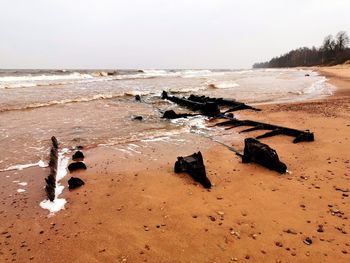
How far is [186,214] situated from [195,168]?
1.48m

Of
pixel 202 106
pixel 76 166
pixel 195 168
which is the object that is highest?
pixel 195 168

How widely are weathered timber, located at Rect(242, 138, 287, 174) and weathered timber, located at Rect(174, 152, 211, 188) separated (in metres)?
1.43

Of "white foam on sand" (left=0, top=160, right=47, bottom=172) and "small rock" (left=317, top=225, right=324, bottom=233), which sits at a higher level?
"small rock" (left=317, top=225, right=324, bottom=233)

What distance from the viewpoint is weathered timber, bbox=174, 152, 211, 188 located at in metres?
6.32

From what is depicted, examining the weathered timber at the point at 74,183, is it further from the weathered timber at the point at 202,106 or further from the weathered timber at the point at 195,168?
the weathered timber at the point at 202,106

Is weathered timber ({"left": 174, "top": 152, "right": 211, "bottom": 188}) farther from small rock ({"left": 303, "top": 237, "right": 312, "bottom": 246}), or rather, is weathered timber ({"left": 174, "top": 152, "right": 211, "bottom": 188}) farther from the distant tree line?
the distant tree line

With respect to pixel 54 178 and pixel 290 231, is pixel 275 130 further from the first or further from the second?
pixel 54 178

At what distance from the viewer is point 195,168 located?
255 inches

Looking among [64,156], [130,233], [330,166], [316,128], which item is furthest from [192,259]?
[316,128]

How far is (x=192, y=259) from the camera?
4066mm

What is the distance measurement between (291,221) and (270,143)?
15.0 feet

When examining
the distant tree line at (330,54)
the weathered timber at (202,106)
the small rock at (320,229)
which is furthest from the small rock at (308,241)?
the distant tree line at (330,54)

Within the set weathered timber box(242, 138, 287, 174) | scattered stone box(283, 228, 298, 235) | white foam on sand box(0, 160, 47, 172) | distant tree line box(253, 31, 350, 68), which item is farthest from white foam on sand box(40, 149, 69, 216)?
distant tree line box(253, 31, 350, 68)

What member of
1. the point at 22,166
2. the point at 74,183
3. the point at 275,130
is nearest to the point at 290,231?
the point at 74,183
